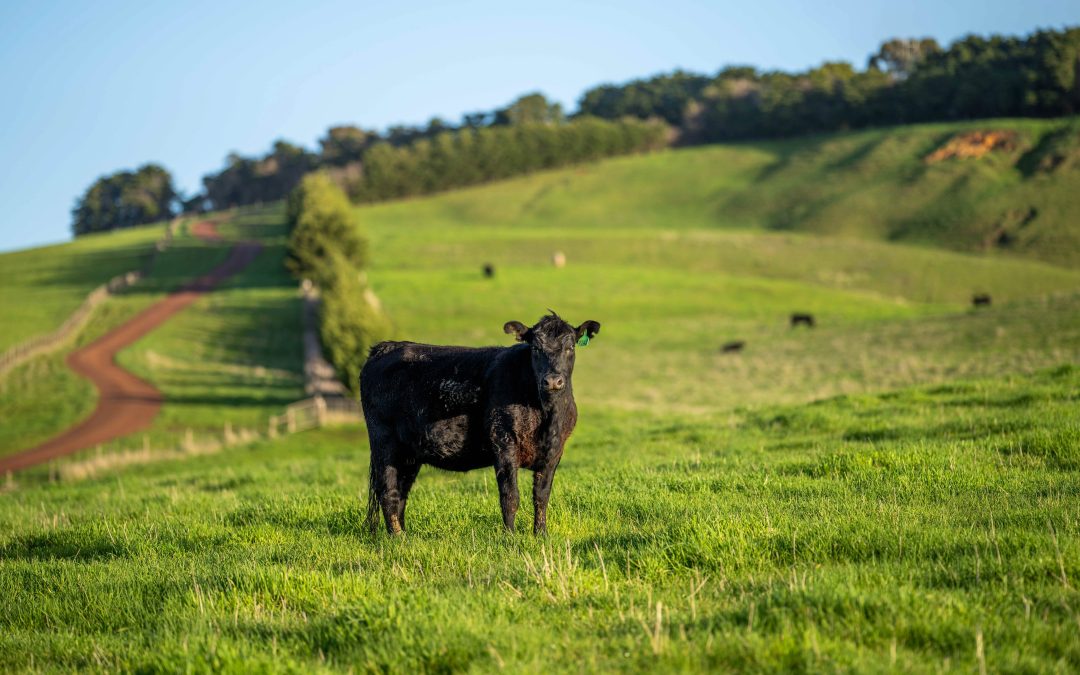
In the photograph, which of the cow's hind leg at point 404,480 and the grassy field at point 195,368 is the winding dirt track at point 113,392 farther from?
the cow's hind leg at point 404,480

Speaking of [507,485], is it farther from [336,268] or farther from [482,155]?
[482,155]

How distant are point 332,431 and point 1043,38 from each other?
139 meters

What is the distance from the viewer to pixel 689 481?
1174 cm

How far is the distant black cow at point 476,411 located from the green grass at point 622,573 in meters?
0.60

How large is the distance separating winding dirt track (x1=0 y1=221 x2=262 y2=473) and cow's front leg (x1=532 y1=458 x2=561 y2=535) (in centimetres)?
3353

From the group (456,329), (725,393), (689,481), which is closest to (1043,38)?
(456,329)

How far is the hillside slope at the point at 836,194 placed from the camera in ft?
338

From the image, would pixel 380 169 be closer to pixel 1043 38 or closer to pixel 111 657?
pixel 1043 38

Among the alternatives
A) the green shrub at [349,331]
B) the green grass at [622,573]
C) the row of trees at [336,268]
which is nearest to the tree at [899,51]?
the row of trees at [336,268]

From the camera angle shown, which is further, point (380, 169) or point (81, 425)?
point (380, 169)

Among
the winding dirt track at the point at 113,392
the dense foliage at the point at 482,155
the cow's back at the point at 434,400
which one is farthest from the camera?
the dense foliage at the point at 482,155

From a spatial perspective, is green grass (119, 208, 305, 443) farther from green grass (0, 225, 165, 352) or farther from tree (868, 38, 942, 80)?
tree (868, 38, 942, 80)

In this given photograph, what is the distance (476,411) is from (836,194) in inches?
4747

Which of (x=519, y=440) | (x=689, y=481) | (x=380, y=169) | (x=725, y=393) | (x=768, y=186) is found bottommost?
(x=725, y=393)
